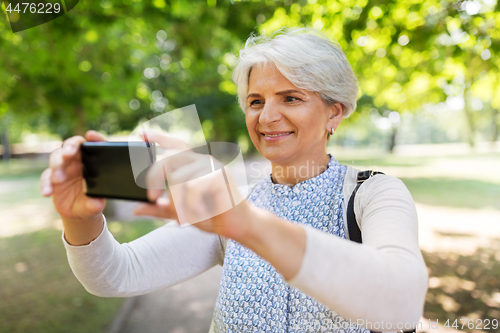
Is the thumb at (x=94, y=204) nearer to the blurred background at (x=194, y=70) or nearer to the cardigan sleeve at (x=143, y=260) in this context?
the cardigan sleeve at (x=143, y=260)

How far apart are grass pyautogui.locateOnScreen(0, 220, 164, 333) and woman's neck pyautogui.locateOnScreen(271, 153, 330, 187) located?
3.74 m

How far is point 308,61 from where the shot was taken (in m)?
1.50

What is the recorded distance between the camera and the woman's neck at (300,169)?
1.71m

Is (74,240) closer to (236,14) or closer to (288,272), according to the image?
(288,272)

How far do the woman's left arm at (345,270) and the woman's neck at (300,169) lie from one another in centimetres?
81

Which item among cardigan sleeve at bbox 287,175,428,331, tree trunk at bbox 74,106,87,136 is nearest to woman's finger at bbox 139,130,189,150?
cardigan sleeve at bbox 287,175,428,331

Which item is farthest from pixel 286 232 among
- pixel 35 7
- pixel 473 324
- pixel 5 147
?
pixel 5 147

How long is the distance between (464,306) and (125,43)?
7796mm

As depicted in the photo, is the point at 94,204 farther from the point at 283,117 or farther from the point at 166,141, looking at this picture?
the point at 283,117

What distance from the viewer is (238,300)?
4.81ft

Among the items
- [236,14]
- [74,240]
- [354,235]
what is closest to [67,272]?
[236,14]

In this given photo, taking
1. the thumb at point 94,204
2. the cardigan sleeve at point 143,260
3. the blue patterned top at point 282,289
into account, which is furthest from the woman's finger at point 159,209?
the blue patterned top at point 282,289

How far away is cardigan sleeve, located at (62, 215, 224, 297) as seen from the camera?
1.27m

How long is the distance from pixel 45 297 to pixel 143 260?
492 centimetres
